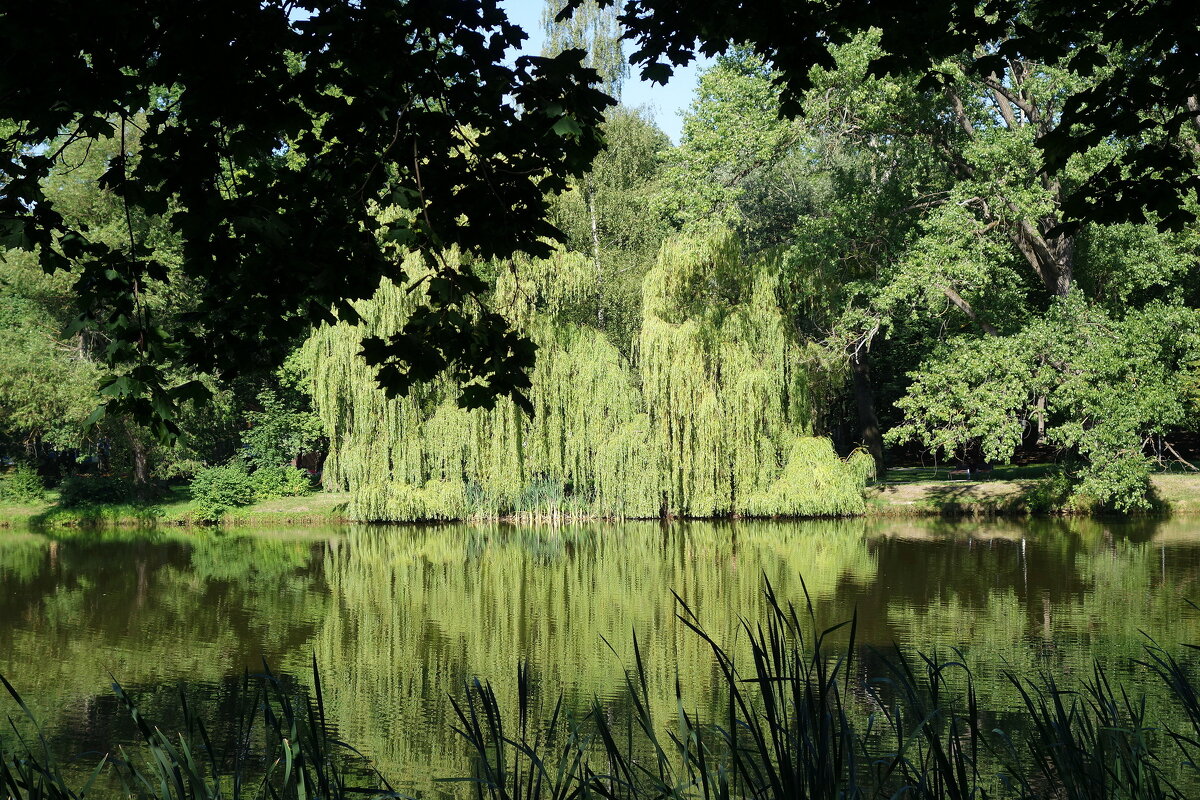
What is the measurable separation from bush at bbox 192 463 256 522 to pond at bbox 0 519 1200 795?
3479mm

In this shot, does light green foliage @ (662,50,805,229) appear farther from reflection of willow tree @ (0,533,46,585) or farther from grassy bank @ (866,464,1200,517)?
reflection of willow tree @ (0,533,46,585)

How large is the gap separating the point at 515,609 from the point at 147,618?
147 inches

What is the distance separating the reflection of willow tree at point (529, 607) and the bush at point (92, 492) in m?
7.84

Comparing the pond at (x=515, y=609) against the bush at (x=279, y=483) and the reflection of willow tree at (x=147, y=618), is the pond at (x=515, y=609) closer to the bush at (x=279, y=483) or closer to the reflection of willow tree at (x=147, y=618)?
the reflection of willow tree at (x=147, y=618)

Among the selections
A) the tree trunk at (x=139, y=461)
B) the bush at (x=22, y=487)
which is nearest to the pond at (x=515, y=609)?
the tree trunk at (x=139, y=461)

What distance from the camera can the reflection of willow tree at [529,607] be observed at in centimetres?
767

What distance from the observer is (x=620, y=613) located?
11.0 m

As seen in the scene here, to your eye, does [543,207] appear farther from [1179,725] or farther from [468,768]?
[1179,725]

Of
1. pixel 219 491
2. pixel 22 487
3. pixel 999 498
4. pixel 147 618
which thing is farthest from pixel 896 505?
pixel 22 487

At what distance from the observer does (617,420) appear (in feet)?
63.4

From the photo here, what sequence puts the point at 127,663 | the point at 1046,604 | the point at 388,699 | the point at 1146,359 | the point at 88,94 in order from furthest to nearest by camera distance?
the point at 1146,359 → the point at 1046,604 → the point at 127,663 → the point at 388,699 → the point at 88,94

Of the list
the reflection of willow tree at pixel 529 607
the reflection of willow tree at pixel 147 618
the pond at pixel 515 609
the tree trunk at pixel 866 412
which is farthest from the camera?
the tree trunk at pixel 866 412

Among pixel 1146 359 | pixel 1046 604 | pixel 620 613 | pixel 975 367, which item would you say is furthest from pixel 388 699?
pixel 1146 359

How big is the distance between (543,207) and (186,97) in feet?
4.70
